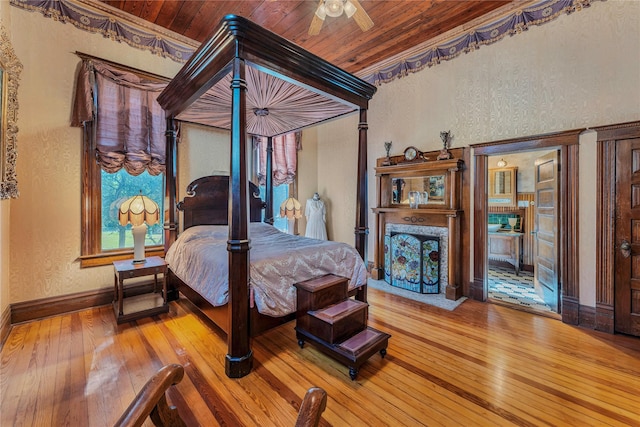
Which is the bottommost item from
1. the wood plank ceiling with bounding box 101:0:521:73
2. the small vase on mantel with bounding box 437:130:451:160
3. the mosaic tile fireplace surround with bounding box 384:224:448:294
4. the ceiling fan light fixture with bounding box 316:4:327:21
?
the mosaic tile fireplace surround with bounding box 384:224:448:294

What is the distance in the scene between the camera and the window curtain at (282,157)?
4750 millimetres

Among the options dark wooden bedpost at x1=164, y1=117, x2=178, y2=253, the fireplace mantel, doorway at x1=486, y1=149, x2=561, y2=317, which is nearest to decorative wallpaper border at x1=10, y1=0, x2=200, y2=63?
dark wooden bedpost at x1=164, y1=117, x2=178, y2=253

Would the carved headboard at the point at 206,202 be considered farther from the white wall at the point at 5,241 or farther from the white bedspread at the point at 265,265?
the white wall at the point at 5,241

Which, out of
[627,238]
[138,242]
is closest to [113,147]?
[138,242]

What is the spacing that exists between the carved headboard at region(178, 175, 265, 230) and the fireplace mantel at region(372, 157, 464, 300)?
96.1 inches

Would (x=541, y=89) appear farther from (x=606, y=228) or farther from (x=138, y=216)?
(x=138, y=216)

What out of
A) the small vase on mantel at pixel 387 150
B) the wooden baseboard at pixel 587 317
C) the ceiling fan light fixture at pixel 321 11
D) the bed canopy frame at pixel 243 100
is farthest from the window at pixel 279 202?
the wooden baseboard at pixel 587 317

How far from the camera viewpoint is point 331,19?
11.2 feet

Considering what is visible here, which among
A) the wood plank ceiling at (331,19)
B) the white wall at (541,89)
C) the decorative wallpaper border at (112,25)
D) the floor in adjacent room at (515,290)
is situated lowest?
the floor in adjacent room at (515,290)

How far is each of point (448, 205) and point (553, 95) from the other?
1669 millimetres

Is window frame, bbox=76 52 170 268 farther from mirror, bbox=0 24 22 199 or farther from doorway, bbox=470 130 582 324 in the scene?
doorway, bbox=470 130 582 324

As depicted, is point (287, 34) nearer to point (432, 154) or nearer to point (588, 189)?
point (432, 154)

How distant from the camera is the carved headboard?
367 cm

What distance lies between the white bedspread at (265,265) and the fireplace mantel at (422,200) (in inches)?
60.3
